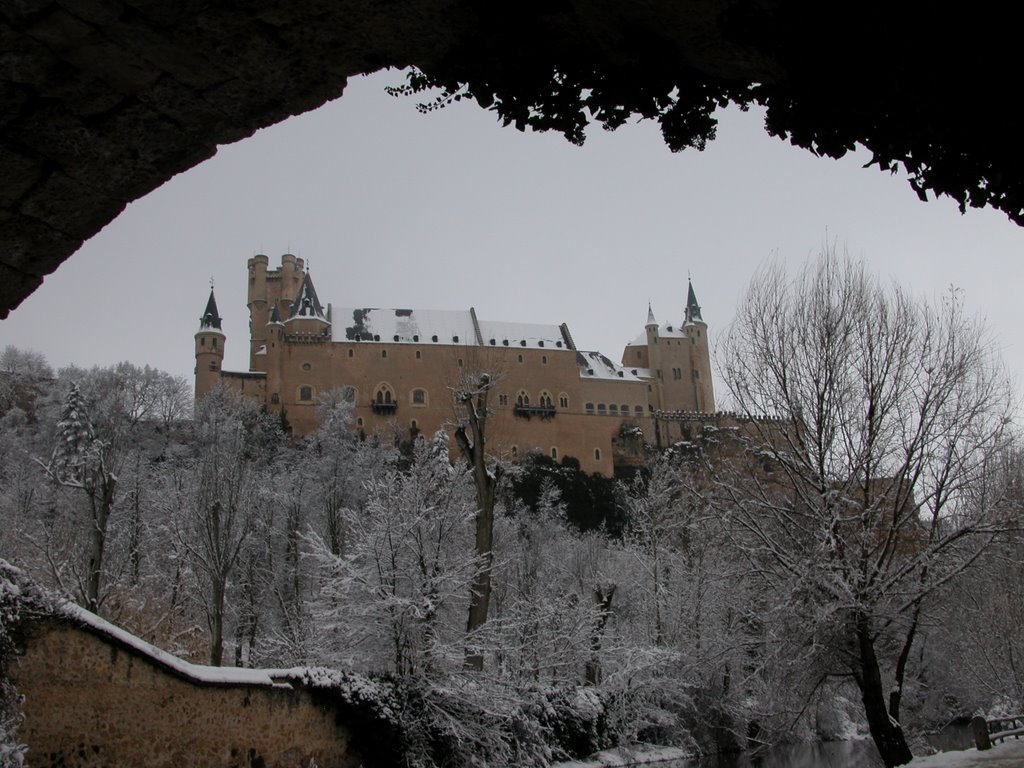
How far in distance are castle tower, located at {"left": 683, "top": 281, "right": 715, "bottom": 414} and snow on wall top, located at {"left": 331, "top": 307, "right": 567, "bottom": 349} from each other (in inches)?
642

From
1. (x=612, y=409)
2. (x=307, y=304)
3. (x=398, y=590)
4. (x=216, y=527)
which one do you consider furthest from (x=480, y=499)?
(x=612, y=409)

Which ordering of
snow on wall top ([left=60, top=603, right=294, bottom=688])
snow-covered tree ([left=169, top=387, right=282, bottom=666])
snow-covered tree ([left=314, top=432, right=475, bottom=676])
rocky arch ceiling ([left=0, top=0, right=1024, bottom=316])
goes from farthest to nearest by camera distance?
snow-covered tree ([left=169, top=387, right=282, bottom=666]) < snow-covered tree ([left=314, top=432, right=475, bottom=676]) < snow on wall top ([left=60, top=603, right=294, bottom=688]) < rocky arch ceiling ([left=0, top=0, right=1024, bottom=316])

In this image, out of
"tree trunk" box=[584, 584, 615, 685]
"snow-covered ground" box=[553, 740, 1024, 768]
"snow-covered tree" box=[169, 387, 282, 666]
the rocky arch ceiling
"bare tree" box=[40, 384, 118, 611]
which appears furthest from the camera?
"snow-covered tree" box=[169, 387, 282, 666]

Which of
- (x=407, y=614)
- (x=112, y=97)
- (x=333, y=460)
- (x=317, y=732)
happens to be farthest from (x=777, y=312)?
(x=333, y=460)

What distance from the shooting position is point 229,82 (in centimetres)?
295

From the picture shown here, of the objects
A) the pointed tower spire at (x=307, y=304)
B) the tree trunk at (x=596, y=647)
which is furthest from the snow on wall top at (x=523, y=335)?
the tree trunk at (x=596, y=647)

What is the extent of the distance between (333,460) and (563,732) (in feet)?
76.4

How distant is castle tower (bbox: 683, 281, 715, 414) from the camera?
305ft

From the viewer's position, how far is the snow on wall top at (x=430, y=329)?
3236 inches

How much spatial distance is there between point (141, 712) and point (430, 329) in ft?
237

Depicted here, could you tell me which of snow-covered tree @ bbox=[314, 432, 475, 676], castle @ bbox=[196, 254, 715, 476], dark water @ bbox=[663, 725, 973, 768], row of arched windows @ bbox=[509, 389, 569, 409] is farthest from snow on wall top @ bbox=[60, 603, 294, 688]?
row of arched windows @ bbox=[509, 389, 569, 409]

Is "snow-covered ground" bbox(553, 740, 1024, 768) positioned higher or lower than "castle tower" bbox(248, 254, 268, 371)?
lower

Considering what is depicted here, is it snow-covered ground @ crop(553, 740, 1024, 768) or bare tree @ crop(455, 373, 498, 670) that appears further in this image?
bare tree @ crop(455, 373, 498, 670)

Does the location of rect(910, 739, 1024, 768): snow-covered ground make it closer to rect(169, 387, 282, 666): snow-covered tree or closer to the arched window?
rect(169, 387, 282, 666): snow-covered tree
